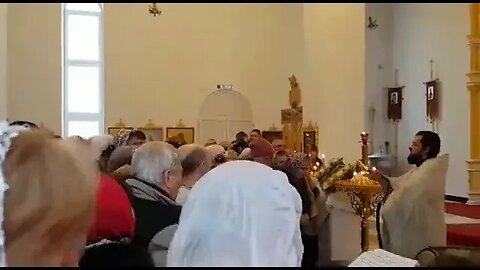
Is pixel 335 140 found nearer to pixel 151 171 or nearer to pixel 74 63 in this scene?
pixel 74 63

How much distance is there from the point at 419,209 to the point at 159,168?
3.32m

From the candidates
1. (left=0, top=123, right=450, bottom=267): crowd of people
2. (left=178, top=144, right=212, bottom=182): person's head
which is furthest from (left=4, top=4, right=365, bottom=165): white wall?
(left=0, top=123, right=450, bottom=267): crowd of people

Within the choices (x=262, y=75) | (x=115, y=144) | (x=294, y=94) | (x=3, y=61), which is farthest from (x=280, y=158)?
(x=262, y=75)

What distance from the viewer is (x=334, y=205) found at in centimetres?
756

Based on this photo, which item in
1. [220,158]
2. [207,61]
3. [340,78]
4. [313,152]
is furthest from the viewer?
[207,61]

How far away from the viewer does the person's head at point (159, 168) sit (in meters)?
3.89

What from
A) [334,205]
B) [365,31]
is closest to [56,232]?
[334,205]

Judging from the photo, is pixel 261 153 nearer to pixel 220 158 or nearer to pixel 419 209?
pixel 220 158

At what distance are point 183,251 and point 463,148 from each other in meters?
13.8

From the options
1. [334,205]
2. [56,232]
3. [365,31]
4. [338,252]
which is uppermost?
[365,31]

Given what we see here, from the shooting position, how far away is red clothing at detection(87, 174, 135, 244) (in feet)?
8.67

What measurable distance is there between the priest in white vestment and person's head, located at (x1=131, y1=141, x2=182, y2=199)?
2.97 meters

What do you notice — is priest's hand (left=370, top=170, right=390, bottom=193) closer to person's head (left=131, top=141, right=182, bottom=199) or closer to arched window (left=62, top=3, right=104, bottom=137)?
person's head (left=131, top=141, right=182, bottom=199)

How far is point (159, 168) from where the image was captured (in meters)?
3.90
